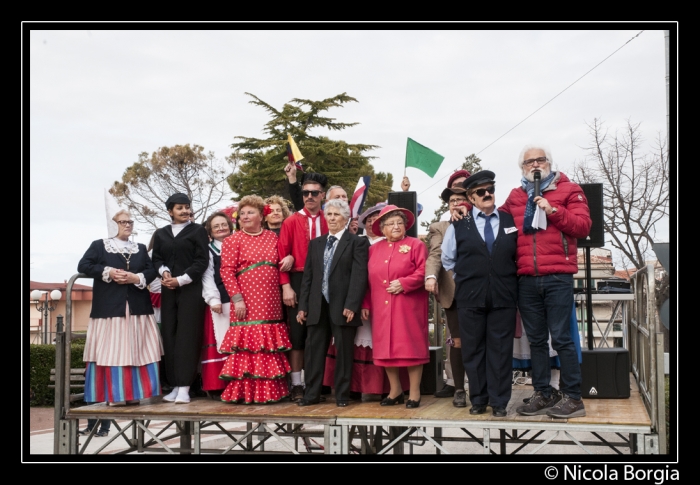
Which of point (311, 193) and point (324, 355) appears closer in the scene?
point (324, 355)

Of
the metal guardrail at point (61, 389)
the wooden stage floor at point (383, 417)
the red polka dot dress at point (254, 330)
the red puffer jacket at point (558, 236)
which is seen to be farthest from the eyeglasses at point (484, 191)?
the metal guardrail at point (61, 389)

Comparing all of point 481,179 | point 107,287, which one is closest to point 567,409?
point 481,179

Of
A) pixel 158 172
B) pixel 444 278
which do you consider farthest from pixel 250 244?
pixel 158 172

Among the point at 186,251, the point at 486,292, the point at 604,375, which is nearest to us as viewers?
the point at 486,292

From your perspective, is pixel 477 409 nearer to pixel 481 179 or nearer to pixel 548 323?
pixel 548 323

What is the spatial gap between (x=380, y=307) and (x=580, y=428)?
1.94 meters

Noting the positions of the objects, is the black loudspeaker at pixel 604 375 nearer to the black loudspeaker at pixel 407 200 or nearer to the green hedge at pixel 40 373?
the black loudspeaker at pixel 407 200

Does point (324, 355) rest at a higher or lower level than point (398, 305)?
lower

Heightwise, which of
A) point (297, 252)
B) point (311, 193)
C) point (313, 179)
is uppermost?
point (313, 179)

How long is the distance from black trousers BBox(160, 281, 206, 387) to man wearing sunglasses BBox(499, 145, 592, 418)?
3.10m

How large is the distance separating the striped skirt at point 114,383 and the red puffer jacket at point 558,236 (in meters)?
3.73

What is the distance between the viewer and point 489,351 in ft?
Answer: 19.1

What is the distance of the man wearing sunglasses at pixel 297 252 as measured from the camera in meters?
7.00

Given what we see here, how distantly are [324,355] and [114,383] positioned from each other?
6.66ft
